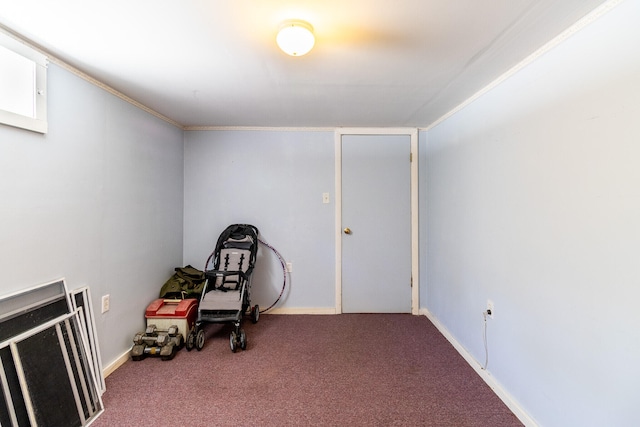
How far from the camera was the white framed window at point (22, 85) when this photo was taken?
4.30 feet

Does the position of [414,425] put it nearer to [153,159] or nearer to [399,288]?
[399,288]

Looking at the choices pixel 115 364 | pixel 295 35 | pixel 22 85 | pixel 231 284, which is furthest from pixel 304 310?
pixel 22 85

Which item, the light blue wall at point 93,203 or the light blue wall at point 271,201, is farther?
the light blue wall at point 271,201

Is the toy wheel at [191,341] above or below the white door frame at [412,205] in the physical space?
Answer: below

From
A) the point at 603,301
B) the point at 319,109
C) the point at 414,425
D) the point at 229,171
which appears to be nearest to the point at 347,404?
the point at 414,425

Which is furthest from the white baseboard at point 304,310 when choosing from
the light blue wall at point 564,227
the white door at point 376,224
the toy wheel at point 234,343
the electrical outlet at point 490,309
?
the electrical outlet at point 490,309

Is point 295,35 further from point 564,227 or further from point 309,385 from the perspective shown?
point 309,385

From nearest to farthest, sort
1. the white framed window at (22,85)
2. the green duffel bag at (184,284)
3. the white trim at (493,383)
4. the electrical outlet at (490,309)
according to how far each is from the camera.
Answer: the white framed window at (22,85)
the white trim at (493,383)
the electrical outlet at (490,309)
the green duffel bag at (184,284)

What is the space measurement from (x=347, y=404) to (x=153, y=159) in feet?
8.53

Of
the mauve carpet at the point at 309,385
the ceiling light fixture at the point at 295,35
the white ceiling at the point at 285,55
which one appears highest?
the white ceiling at the point at 285,55

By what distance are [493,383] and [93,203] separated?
10.0 ft

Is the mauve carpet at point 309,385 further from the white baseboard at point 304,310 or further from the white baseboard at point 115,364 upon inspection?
the white baseboard at point 304,310

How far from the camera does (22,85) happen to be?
54.8 inches

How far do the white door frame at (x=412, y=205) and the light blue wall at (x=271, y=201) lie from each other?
0.20ft
